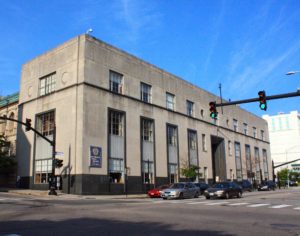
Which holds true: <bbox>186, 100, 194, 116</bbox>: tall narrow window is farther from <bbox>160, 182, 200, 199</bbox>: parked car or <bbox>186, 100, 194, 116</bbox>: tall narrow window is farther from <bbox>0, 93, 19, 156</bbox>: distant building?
<bbox>0, 93, 19, 156</bbox>: distant building

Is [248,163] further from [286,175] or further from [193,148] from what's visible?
[286,175]

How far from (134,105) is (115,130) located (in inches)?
191

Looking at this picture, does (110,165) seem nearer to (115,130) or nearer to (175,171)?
(115,130)

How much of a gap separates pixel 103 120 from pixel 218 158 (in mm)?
31612

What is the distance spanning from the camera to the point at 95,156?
37406 mm

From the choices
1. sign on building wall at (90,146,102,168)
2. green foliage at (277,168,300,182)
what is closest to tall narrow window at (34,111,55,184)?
sign on building wall at (90,146,102,168)

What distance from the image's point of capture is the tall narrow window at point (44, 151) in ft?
131

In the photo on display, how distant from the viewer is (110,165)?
39.4 metres

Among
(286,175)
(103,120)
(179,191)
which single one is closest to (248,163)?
(286,175)

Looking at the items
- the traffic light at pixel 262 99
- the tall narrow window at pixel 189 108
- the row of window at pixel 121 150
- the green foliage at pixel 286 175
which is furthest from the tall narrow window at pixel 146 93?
the green foliage at pixel 286 175

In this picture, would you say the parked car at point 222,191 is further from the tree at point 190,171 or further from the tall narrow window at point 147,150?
the tree at point 190,171

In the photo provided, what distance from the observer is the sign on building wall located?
36969mm

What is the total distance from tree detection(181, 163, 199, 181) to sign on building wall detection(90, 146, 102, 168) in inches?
614

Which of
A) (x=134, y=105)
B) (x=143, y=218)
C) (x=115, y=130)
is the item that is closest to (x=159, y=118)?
(x=134, y=105)
